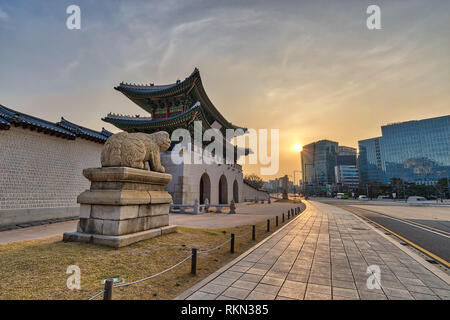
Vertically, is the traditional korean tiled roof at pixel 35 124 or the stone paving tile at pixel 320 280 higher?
the traditional korean tiled roof at pixel 35 124

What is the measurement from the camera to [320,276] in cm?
445

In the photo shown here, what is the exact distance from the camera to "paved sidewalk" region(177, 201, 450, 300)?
3.64 m

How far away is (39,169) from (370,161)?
135m

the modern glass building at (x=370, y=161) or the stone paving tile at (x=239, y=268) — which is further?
the modern glass building at (x=370, y=161)

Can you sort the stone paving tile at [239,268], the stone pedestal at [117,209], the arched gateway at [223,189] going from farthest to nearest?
the arched gateway at [223,189] → the stone pedestal at [117,209] → the stone paving tile at [239,268]

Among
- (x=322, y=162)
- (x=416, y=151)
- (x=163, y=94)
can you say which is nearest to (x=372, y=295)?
(x=163, y=94)

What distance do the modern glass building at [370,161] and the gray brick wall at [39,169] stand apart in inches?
4958

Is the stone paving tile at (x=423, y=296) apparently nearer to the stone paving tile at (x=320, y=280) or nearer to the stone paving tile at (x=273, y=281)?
the stone paving tile at (x=320, y=280)

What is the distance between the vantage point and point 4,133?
1036 cm

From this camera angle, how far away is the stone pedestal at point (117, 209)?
18.5 ft

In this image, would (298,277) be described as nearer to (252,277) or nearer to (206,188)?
(252,277)

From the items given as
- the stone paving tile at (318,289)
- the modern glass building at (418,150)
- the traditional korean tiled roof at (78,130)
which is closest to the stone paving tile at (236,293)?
the stone paving tile at (318,289)

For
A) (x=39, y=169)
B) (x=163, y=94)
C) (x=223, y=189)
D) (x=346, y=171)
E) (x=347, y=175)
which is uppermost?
(x=163, y=94)
